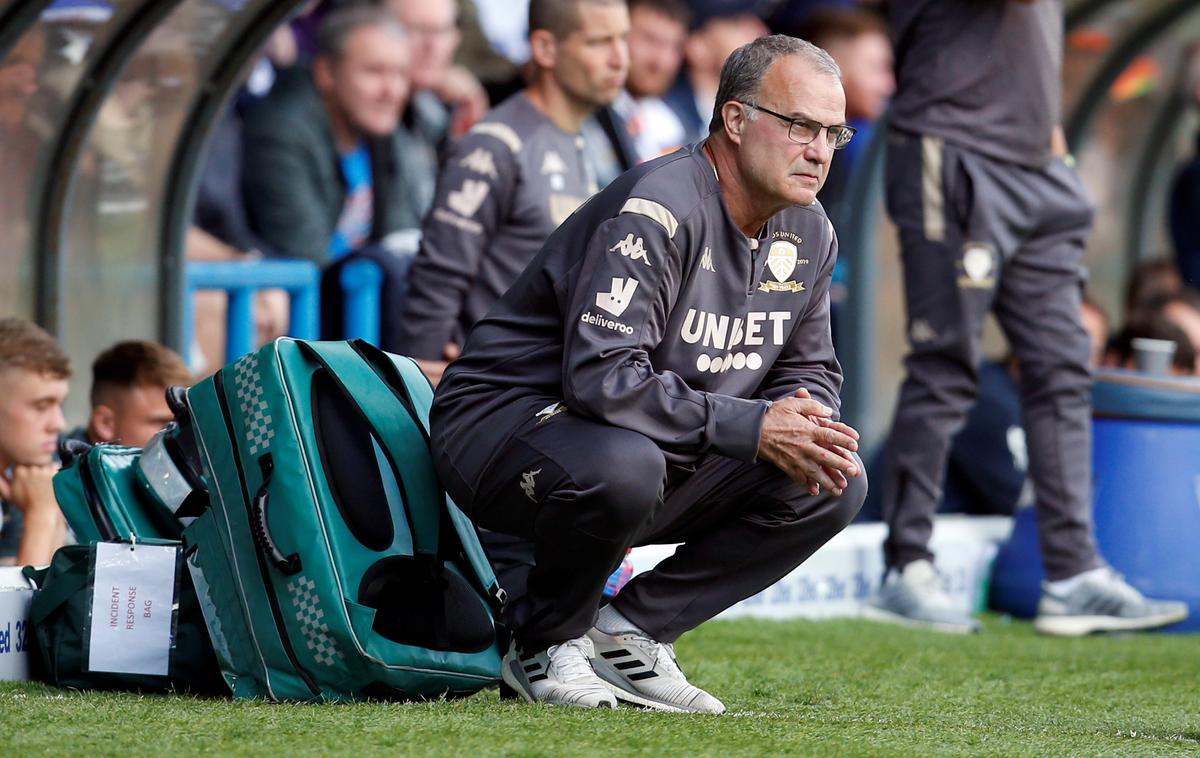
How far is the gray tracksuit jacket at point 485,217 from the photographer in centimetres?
544

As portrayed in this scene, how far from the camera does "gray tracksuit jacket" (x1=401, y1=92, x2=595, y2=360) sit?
214 inches

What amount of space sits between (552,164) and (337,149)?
2.83 m

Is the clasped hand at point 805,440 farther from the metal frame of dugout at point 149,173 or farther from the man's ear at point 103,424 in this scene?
the metal frame of dugout at point 149,173

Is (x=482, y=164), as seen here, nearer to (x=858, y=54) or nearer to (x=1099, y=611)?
(x=1099, y=611)

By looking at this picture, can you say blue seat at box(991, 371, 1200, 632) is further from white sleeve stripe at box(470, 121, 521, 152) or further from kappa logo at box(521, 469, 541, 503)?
kappa logo at box(521, 469, 541, 503)

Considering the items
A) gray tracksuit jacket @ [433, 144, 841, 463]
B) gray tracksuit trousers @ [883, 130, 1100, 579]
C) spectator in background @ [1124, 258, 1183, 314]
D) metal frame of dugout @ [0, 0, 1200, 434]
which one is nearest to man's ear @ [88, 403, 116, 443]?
metal frame of dugout @ [0, 0, 1200, 434]

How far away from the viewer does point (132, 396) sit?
5441mm

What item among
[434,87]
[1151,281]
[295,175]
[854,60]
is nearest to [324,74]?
[295,175]

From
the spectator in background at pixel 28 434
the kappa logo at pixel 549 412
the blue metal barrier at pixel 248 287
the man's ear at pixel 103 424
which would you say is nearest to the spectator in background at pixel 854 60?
the blue metal barrier at pixel 248 287

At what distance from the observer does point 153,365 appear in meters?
5.48

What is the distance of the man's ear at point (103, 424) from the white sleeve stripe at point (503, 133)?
1.33 meters

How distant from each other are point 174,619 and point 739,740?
54.0 inches

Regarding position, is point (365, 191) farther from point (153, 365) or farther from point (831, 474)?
point (831, 474)

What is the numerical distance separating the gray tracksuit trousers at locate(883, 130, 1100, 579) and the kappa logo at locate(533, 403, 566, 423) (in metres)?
2.52
